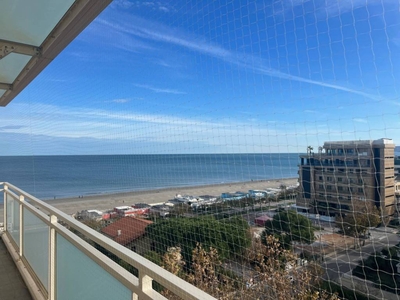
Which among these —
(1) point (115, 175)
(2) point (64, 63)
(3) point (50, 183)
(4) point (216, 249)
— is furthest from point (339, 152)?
(3) point (50, 183)

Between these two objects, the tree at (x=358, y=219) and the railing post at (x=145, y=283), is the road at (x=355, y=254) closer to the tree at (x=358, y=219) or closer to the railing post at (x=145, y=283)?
the tree at (x=358, y=219)

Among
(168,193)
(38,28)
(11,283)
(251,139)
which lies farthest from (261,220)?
(38,28)

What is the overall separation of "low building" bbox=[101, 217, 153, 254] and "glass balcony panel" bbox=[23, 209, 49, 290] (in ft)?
1.84

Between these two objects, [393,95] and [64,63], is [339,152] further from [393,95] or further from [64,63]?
[64,63]

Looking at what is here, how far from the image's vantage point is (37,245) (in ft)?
7.16

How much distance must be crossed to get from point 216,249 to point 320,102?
4.94 feet

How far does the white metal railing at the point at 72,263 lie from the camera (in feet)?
2.74

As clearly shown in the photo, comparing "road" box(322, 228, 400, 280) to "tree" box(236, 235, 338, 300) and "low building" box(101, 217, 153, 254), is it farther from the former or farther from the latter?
"low building" box(101, 217, 153, 254)

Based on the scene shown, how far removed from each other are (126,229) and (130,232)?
76 mm

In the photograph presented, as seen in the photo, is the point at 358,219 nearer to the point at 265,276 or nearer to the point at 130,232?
the point at 265,276

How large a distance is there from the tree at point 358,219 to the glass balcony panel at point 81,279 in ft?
3.40

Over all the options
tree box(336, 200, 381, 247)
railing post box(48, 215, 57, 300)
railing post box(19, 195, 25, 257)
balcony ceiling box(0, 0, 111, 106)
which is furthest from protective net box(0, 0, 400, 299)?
railing post box(19, 195, 25, 257)

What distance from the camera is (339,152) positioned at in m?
1.32

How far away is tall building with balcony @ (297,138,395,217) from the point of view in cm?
117
